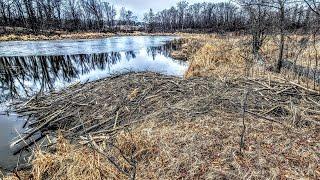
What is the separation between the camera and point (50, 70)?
13.0 meters

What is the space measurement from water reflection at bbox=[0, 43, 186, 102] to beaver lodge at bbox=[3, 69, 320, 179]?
2.38 meters

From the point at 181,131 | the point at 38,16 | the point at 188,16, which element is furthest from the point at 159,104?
the point at 188,16

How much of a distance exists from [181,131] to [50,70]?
10175 mm

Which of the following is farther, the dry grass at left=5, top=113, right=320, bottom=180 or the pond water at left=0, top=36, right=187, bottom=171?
the pond water at left=0, top=36, right=187, bottom=171

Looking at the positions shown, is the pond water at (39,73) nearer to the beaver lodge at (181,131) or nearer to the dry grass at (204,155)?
the beaver lodge at (181,131)

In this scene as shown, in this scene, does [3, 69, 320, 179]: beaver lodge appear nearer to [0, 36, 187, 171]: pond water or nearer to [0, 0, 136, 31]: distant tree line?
[0, 36, 187, 171]: pond water

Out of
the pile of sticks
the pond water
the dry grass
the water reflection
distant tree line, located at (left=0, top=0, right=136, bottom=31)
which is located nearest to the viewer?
the dry grass

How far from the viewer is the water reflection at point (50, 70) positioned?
9.67 m

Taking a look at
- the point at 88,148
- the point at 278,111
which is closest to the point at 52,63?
the point at 88,148

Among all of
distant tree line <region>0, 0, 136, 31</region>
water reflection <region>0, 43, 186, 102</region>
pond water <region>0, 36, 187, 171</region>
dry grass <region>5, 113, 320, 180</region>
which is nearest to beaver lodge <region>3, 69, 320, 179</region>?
dry grass <region>5, 113, 320, 180</region>

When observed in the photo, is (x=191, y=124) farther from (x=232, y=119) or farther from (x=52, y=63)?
(x=52, y=63)

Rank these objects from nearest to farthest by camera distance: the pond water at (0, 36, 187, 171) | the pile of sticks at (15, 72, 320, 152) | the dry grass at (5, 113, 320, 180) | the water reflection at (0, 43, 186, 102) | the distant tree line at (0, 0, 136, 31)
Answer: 1. the dry grass at (5, 113, 320, 180)
2. the pile of sticks at (15, 72, 320, 152)
3. the pond water at (0, 36, 187, 171)
4. the water reflection at (0, 43, 186, 102)
5. the distant tree line at (0, 0, 136, 31)

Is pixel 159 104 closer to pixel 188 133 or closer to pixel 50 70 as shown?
pixel 188 133

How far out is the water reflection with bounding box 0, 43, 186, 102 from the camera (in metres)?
9.67
